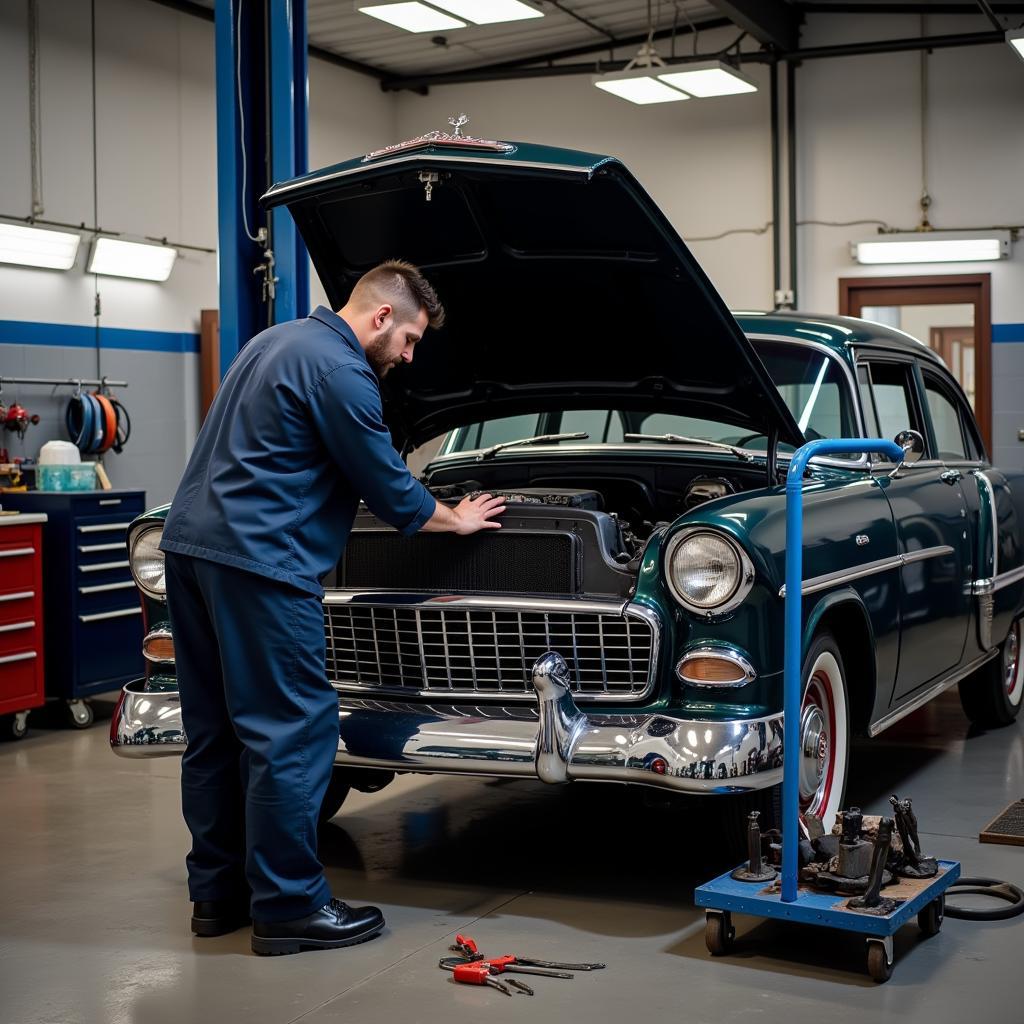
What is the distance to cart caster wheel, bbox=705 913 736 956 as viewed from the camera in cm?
347

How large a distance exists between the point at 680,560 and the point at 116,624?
169 inches

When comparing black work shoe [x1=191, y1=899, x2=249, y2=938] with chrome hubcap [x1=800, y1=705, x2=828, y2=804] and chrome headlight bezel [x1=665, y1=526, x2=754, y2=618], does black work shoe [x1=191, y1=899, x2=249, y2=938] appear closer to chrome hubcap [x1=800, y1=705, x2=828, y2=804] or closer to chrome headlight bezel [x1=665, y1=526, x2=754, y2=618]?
chrome headlight bezel [x1=665, y1=526, x2=754, y2=618]

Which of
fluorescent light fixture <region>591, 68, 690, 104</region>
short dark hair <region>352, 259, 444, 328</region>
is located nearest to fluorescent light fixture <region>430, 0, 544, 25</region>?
fluorescent light fixture <region>591, 68, 690, 104</region>

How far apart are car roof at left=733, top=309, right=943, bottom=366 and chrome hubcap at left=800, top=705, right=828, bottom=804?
4.75 ft

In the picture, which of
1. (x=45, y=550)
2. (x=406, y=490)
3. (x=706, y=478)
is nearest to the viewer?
(x=406, y=490)

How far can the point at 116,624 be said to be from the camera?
7.27m

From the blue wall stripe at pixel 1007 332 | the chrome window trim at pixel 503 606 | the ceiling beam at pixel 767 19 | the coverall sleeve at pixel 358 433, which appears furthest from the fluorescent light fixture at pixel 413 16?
the coverall sleeve at pixel 358 433

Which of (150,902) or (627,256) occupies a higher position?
(627,256)

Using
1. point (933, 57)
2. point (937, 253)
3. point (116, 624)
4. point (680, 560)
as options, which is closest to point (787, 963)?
point (680, 560)

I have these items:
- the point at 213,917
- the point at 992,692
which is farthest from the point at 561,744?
the point at 992,692

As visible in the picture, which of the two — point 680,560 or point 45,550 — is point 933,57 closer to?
point 45,550

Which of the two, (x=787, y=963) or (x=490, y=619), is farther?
(x=490, y=619)

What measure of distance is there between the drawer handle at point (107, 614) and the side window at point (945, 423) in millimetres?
3827

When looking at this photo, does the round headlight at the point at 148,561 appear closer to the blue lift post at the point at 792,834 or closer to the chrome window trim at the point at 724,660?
the chrome window trim at the point at 724,660
